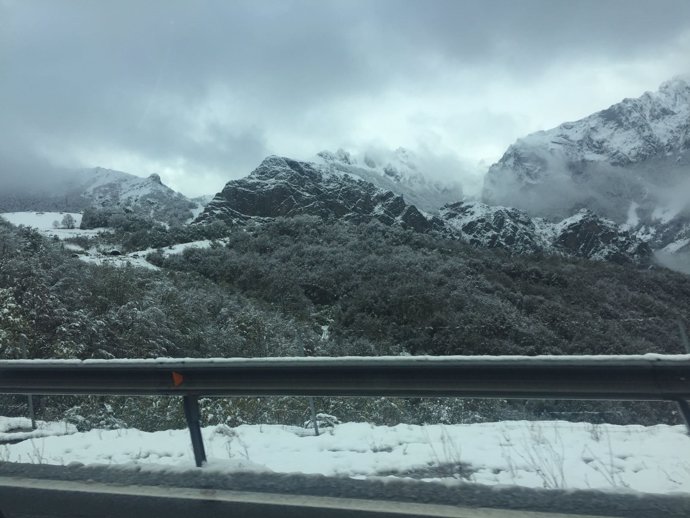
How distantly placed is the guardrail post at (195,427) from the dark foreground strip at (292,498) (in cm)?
17

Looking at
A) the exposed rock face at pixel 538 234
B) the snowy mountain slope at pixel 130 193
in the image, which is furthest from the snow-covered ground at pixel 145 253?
the exposed rock face at pixel 538 234

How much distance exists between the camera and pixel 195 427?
471 centimetres

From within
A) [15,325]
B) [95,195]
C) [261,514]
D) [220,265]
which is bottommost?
[261,514]

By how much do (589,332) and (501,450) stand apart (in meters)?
34.2

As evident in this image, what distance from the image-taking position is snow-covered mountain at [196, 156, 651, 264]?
102188mm

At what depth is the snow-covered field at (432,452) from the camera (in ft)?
14.1

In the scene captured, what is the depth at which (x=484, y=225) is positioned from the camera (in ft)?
482

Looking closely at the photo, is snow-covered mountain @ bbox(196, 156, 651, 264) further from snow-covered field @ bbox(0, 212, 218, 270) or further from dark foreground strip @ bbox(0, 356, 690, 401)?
dark foreground strip @ bbox(0, 356, 690, 401)

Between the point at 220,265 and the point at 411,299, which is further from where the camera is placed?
the point at 220,265

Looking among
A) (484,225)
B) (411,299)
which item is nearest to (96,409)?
(411,299)

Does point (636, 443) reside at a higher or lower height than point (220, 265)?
lower

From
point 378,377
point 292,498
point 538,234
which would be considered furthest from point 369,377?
point 538,234

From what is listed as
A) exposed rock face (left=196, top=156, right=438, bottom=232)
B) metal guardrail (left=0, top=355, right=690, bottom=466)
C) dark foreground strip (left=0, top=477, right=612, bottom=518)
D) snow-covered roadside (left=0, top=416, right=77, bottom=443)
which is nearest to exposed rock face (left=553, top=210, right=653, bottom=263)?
exposed rock face (left=196, top=156, right=438, bottom=232)

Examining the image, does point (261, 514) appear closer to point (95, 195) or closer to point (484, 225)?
point (484, 225)
